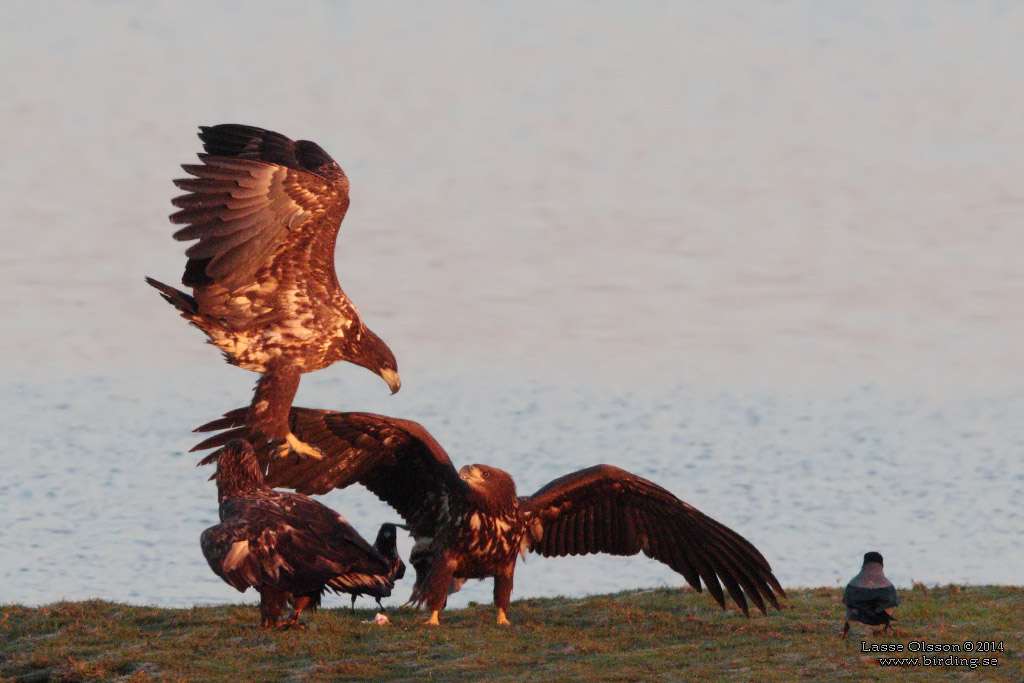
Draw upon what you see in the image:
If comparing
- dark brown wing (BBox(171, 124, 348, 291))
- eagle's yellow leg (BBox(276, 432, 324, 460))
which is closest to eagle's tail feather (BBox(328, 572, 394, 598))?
eagle's yellow leg (BBox(276, 432, 324, 460))

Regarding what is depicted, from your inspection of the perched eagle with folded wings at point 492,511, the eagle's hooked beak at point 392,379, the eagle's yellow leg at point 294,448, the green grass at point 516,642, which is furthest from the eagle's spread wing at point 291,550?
the eagle's hooked beak at point 392,379

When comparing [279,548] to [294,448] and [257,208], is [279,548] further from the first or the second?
[257,208]

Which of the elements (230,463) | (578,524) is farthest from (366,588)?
(578,524)

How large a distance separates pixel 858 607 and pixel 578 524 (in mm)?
3615

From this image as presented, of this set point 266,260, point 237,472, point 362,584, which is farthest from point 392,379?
point 362,584

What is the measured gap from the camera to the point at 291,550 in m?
10.9

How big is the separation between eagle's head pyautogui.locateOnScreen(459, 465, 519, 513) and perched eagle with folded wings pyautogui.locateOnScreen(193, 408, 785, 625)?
0.01 m

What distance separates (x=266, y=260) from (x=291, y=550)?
3470mm

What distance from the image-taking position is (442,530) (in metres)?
12.4

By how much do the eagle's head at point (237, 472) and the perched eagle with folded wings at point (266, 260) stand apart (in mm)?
1096

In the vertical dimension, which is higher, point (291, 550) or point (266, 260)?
point (266, 260)

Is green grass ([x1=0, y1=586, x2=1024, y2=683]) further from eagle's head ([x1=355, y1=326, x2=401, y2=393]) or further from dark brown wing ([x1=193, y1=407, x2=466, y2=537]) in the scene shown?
eagle's head ([x1=355, y1=326, x2=401, y2=393])

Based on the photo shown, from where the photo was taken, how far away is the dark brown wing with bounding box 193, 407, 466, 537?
12.8 metres

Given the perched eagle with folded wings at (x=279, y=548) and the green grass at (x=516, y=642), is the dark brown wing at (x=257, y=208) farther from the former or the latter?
the green grass at (x=516, y=642)
